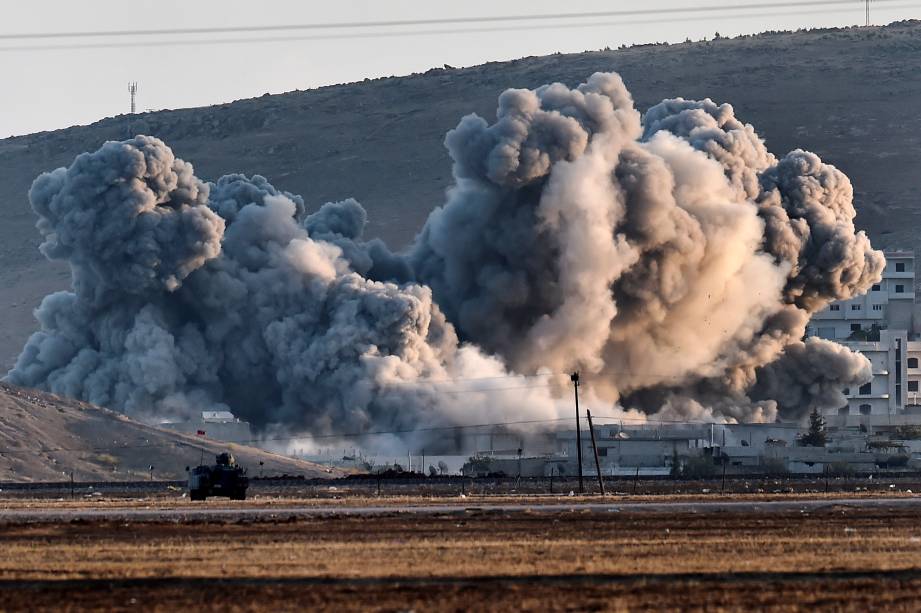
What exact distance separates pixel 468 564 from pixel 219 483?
47106 mm

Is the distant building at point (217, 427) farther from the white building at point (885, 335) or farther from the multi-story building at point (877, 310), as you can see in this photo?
the multi-story building at point (877, 310)

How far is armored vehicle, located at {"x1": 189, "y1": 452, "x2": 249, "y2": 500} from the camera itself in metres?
85.9

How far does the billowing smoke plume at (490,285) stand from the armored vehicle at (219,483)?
4741 cm

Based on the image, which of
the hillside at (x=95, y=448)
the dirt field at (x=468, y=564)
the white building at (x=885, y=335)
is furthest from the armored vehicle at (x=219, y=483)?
the white building at (x=885, y=335)

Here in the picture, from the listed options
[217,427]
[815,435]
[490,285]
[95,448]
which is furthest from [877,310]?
[95,448]

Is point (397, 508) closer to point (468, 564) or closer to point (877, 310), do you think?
point (468, 564)

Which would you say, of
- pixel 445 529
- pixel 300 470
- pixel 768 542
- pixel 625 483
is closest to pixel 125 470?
pixel 300 470

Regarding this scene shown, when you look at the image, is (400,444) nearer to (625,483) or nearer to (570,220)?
(570,220)

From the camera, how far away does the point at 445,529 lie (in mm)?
54156

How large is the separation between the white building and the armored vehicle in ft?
280

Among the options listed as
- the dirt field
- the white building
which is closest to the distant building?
the white building

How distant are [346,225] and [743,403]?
36.1m

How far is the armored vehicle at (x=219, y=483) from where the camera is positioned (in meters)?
85.9

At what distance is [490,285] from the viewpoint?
5527 inches
